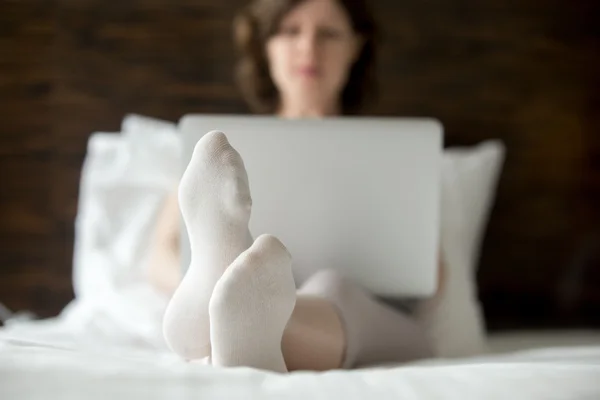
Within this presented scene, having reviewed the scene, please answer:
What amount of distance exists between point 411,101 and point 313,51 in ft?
1.53

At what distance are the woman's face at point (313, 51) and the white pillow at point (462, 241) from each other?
35 cm

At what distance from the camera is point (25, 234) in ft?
6.24

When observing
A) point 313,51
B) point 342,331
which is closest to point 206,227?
point 342,331

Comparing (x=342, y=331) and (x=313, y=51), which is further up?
(x=313, y=51)

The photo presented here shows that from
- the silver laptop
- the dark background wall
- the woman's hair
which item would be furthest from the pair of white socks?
the dark background wall

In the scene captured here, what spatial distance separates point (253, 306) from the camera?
794mm

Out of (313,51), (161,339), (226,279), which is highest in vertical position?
(313,51)

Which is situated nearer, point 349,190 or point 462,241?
point 349,190

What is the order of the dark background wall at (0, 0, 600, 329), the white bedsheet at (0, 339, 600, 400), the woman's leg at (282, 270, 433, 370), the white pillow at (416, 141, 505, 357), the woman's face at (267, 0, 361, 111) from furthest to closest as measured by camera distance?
the dark background wall at (0, 0, 600, 329) < the woman's face at (267, 0, 361, 111) < the white pillow at (416, 141, 505, 357) < the woman's leg at (282, 270, 433, 370) < the white bedsheet at (0, 339, 600, 400)

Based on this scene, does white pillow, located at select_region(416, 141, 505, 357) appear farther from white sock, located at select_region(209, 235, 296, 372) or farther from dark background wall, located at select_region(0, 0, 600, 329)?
white sock, located at select_region(209, 235, 296, 372)

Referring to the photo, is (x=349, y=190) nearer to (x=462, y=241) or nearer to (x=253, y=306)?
(x=253, y=306)

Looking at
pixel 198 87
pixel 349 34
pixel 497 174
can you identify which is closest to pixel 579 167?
pixel 497 174

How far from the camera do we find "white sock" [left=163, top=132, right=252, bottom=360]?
0.86m

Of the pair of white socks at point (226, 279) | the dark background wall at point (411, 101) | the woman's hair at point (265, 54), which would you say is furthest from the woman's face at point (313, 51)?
the pair of white socks at point (226, 279)
